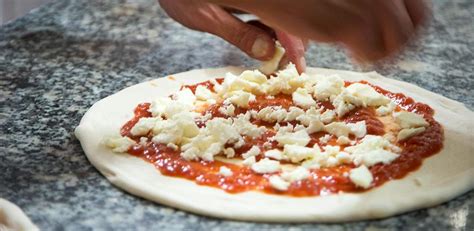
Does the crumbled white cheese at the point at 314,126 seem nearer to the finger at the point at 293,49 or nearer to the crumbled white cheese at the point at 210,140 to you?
the crumbled white cheese at the point at 210,140

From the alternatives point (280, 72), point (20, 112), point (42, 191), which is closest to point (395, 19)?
point (280, 72)

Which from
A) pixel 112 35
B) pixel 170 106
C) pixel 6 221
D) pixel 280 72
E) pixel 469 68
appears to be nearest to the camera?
pixel 6 221

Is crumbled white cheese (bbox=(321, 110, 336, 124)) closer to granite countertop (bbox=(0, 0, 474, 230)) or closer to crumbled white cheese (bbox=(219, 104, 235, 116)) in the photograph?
crumbled white cheese (bbox=(219, 104, 235, 116))

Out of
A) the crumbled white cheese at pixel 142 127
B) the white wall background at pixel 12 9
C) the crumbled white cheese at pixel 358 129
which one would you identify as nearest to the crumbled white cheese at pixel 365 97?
the crumbled white cheese at pixel 358 129

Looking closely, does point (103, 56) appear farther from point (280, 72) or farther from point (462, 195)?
point (462, 195)

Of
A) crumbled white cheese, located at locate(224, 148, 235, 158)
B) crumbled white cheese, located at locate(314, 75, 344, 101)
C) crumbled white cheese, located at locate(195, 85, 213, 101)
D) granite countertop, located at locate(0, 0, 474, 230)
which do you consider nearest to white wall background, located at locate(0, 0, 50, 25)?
granite countertop, located at locate(0, 0, 474, 230)

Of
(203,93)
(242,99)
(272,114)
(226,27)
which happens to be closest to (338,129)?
(272,114)

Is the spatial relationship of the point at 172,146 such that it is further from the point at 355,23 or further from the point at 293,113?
the point at 355,23
